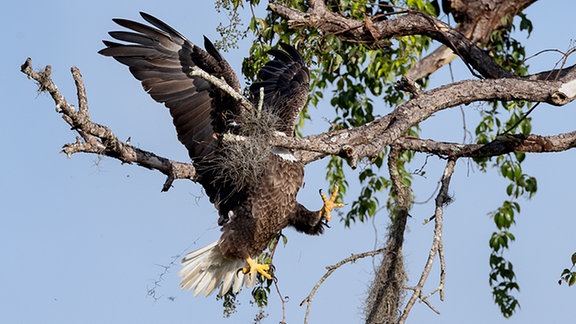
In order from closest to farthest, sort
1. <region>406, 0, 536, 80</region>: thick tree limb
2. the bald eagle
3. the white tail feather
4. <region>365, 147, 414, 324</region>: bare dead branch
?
1. <region>365, 147, 414, 324</region>: bare dead branch
2. the bald eagle
3. the white tail feather
4. <region>406, 0, 536, 80</region>: thick tree limb

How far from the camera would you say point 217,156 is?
16.3 feet

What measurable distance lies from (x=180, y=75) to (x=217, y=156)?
0.56 meters

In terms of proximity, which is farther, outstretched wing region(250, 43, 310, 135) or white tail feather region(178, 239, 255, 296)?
white tail feather region(178, 239, 255, 296)

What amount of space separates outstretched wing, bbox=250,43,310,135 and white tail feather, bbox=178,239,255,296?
0.79 meters

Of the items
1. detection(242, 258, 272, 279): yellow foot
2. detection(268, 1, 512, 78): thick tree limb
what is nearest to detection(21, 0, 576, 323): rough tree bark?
detection(268, 1, 512, 78): thick tree limb

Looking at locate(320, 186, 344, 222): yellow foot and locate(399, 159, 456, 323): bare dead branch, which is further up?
locate(320, 186, 344, 222): yellow foot

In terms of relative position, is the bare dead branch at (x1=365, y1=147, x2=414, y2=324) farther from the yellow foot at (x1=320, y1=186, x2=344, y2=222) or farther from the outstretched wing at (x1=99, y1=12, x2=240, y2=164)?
the outstretched wing at (x1=99, y1=12, x2=240, y2=164)

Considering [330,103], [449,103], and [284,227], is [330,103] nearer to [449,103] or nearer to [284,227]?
[284,227]

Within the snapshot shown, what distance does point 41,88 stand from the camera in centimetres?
404

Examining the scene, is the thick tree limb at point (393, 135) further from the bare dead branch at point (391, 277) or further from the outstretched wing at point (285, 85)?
the bare dead branch at point (391, 277)

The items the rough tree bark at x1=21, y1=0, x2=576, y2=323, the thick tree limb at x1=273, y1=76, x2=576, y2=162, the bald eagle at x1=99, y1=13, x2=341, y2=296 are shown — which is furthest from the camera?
the bald eagle at x1=99, y1=13, x2=341, y2=296

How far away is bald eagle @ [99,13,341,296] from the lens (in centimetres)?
518

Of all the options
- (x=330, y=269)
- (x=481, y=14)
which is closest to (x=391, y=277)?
(x=330, y=269)

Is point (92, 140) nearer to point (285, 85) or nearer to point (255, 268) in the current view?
point (255, 268)
